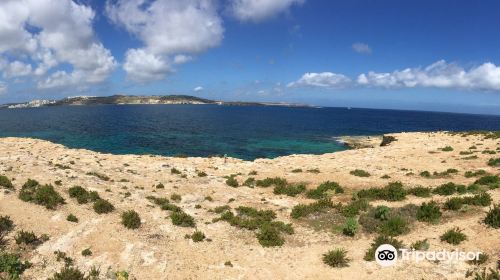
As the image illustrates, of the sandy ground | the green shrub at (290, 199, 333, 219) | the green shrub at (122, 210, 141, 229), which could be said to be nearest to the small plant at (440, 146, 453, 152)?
the sandy ground

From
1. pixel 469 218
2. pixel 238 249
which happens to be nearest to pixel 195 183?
pixel 238 249

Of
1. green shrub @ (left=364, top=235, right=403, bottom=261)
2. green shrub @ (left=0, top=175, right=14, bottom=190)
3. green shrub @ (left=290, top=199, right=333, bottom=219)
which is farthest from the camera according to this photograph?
green shrub @ (left=0, top=175, right=14, bottom=190)

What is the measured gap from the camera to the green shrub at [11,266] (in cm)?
1694

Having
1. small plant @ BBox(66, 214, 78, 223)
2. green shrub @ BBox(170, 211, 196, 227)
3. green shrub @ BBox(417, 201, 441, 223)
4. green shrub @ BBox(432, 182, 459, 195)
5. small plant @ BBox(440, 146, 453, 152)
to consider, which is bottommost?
green shrub @ BBox(170, 211, 196, 227)

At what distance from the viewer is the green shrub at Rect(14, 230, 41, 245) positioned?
782 inches

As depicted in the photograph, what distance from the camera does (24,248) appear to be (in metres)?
19.5

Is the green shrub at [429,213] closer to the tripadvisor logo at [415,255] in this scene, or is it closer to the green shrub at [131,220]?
the tripadvisor logo at [415,255]

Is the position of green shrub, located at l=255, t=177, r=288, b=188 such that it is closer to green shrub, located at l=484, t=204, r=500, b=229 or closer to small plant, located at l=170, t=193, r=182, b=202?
small plant, located at l=170, t=193, r=182, b=202

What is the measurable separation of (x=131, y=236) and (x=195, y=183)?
546 inches

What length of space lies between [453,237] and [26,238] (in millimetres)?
24498

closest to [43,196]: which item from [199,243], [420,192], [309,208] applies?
[199,243]

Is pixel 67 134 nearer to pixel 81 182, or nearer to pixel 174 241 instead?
pixel 81 182

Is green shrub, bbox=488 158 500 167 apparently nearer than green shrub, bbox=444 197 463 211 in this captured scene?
No

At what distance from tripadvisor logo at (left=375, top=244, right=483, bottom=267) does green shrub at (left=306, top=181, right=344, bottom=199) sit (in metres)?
11.4
